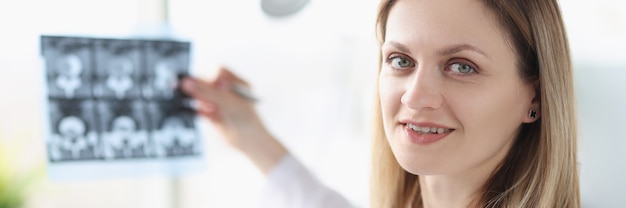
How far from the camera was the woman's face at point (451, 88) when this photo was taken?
0.86 m

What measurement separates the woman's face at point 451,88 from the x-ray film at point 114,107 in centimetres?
37

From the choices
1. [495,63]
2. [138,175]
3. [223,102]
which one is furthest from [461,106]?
[138,175]

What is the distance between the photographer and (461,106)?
872 mm

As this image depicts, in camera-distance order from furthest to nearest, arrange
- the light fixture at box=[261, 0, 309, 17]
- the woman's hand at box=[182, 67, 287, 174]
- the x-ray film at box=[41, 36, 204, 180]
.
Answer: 1. the light fixture at box=[261, 0, 309, 17]
2. the woman's hand at box=[182, 67, 287, 174]
3. the x-ray film at box=[41, 36, 204, 180]

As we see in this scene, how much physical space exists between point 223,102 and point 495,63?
1.51 ft

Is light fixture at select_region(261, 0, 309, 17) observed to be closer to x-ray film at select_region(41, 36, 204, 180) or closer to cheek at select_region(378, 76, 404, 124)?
x-ray film at select_region(41, 36, 204, 180)

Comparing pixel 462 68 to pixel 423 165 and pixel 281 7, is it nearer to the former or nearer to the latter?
pixel 423 165

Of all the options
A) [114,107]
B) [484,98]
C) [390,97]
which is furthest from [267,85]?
[484,98]

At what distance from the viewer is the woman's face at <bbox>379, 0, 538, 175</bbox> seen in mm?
863

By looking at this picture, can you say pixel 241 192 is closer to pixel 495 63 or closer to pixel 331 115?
pixel 331 115

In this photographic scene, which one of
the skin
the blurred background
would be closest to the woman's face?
the skin

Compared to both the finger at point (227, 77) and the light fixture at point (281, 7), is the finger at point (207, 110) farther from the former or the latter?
the light fixture at point (281, 7)

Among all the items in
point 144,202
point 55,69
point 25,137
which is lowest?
point 144,202

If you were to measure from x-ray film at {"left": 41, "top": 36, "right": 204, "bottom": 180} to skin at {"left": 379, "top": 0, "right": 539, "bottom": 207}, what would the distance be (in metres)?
0.36
